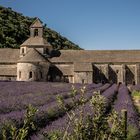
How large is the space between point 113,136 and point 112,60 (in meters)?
61.3

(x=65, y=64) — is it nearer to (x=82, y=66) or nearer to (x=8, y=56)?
(x=82, y=66)

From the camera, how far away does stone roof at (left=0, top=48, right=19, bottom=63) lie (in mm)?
64812

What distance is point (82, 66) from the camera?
206ft

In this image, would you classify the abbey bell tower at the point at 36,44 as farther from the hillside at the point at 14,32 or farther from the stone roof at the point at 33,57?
the hillside at the point at 14,32

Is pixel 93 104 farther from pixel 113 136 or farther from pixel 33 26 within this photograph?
pixel 33 26

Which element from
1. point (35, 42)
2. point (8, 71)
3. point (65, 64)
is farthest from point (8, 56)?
point (65, 64)

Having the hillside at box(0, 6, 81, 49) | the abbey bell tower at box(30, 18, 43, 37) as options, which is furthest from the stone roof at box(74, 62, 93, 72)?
the hillside at box(0, 6, 81, 49)

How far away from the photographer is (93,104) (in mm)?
5492

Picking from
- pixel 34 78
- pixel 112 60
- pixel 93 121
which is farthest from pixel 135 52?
pixel 93 121

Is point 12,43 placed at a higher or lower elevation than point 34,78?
higher

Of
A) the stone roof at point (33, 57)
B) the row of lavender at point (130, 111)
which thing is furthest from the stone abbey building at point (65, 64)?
the row of lavender at point (130, 111)

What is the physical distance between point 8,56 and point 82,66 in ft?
41.9

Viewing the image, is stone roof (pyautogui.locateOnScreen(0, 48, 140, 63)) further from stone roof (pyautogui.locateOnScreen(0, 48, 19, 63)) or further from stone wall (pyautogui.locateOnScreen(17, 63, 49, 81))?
stone wall (pyautogui.locateOnScreen(17, 63, 49, 81))

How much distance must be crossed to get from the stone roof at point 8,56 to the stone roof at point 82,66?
10.1 metres
